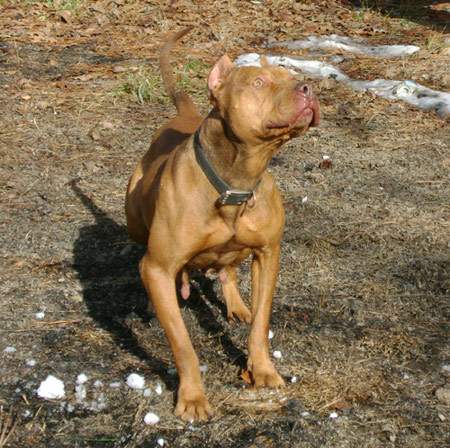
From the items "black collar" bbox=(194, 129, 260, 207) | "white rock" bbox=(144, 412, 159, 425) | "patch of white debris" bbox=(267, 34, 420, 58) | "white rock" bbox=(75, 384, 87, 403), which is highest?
"black collar" bbox=(194, 129, 260, 207)

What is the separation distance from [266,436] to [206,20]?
7820 mm

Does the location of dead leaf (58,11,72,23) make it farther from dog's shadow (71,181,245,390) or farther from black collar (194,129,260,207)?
black collar (194,129,260,207)

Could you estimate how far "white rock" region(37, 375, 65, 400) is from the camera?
160 inches

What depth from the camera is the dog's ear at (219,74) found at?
3.97 meters

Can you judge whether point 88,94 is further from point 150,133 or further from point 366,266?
point 366,266

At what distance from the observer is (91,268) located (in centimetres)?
550

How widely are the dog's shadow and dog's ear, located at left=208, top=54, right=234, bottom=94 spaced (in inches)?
54.5

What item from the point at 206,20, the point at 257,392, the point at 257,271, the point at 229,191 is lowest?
the point at 206,20

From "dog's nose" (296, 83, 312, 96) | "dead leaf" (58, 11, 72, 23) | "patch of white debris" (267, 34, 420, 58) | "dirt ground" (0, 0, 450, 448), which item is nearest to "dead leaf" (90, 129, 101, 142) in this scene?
"dirt ground" (0, 0, 450, 448)

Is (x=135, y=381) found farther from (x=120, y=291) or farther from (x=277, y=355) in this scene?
Result: (x=120, y=291)

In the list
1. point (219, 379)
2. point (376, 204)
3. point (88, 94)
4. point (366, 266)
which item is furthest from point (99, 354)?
point (88, 94)

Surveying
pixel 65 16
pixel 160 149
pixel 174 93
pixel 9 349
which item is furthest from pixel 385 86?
pixel 9 349

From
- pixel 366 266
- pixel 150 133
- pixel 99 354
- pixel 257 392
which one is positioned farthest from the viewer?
pixel 150 133

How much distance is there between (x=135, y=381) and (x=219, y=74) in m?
1.46
